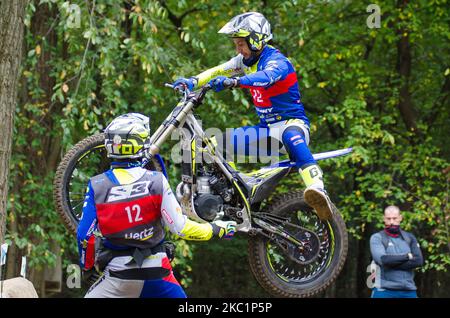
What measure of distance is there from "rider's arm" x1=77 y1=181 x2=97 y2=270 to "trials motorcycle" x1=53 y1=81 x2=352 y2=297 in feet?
4.15

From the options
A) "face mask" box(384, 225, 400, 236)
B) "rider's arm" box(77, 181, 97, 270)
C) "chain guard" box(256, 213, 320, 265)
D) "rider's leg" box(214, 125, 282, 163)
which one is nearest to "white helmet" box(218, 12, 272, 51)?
"rider's leg" box(214, 125, 282, 163)

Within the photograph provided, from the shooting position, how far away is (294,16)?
46.3 ft

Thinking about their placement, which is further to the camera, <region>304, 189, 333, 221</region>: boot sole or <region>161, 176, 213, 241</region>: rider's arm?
<region>304, 189, 333, 221</region>: boot sole

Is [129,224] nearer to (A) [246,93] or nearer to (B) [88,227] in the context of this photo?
(B) [88,227]

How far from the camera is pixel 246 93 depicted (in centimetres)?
1318

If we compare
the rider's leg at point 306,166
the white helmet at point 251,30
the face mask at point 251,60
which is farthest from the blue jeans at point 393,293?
the white helmet at point 251,30

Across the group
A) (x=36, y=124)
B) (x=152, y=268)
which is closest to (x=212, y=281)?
(x=36, y=124)

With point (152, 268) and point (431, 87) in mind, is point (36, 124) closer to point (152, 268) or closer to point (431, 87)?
point (152, 268)

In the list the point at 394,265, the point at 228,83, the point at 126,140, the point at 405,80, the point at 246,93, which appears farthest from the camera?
the point at 405,80

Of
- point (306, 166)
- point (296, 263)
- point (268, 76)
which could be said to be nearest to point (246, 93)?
point (296, 263)

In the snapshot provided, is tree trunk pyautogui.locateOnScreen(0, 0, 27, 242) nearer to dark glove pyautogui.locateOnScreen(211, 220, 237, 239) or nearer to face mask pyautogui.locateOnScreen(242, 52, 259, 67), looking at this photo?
face mask pyautogui.locateOnScreen(242, 52, 259, 67)

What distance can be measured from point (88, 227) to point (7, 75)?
6.53 ft

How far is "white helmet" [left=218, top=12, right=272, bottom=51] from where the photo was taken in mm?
6473
